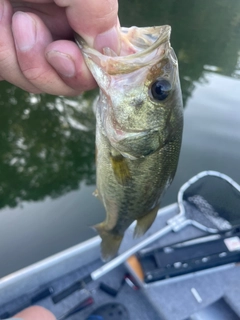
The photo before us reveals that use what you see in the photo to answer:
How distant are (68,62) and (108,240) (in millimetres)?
1217

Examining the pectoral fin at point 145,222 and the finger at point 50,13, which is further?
the pectoral fin at point 145,222

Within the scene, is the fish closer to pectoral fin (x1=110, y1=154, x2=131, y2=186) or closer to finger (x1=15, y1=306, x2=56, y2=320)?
pectoral fin (x1=110, y1=154, x2=131, y2=186)

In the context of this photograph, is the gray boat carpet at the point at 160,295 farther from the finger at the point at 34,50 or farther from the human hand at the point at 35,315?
the finger at the point at 34,50

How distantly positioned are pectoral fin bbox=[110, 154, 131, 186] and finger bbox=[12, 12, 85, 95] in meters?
0.40

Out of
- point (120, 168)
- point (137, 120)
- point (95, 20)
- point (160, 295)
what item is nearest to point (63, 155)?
point (160, 295)

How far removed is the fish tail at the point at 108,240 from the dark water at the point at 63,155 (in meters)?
2.25

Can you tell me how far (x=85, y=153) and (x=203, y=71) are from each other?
15.2 feet

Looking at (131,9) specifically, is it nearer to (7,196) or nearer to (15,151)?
(15,151)

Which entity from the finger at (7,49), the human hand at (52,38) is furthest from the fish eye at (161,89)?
the finger at (7,49)

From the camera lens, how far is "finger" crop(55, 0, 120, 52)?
1184 mm

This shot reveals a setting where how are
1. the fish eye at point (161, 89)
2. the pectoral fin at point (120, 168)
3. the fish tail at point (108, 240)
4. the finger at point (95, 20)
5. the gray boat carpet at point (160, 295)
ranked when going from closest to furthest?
the finger at point (95, 20) → the fish eye at point (161, 89) → the pectoral fin at point (120, 168) → the fish tail at point (108, 240) → the gray boat carpet at point (160, 295)

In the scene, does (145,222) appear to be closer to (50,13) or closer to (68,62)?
(68,62)

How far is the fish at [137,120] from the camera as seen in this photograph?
132cm

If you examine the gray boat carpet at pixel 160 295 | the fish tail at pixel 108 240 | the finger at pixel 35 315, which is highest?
the fish tail at pixel 108 240
